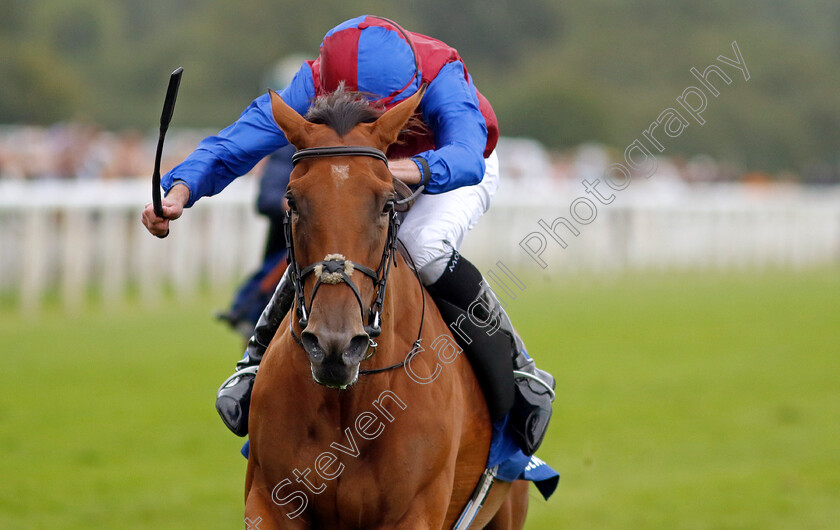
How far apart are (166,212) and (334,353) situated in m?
0.86

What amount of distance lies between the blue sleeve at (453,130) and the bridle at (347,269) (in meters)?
0.20

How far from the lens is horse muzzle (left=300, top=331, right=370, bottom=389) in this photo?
2869 mm

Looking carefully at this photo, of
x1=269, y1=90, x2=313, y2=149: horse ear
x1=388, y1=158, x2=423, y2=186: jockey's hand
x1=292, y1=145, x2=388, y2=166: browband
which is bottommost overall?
x1=388, y1=158, x2=423, y2=186: jockey's hand

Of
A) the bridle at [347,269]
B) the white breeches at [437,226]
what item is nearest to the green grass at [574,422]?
the white breeches at [437,226]

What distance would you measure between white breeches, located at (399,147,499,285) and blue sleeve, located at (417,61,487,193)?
10.2 inches

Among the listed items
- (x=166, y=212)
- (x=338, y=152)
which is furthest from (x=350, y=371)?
(x=166, y=212)

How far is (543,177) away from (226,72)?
25.7 meters

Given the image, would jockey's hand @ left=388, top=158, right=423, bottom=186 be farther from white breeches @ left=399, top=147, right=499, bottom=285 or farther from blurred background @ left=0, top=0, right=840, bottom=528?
blurred background @ left=0, top=0, right=840, bottom=528

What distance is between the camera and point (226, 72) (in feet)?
157

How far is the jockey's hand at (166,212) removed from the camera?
11.2ft

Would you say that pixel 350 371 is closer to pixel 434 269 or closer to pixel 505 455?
pixel 434 269

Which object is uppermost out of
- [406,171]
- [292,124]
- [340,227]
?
[292,124]

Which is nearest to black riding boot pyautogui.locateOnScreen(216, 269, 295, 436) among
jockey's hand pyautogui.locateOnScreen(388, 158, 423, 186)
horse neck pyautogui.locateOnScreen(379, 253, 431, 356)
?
horse neck pyautogui.locateOnScreen(379, 253, 431, 356)

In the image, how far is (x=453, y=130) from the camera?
3707 millimetres
